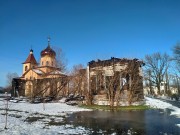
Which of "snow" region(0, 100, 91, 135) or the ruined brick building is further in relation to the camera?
the ruined brick building

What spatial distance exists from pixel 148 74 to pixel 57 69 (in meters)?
25.5

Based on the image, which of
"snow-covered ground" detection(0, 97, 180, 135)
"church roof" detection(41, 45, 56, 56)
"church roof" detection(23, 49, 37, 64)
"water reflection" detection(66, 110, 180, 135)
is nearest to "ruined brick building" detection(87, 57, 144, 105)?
"snow-covered ground" detection(0, 97, 180, 135)

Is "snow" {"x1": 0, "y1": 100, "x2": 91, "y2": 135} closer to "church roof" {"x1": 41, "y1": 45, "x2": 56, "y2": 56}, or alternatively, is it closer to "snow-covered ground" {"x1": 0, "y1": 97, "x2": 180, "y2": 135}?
"snow-covered ground" {"x1": 0, "y1": 97, "x2": 180, "y2": 135}

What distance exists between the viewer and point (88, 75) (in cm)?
3047

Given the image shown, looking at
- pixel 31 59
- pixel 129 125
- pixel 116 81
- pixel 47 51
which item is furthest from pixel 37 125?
pixel 31 59

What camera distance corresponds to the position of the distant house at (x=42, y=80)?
130 ft

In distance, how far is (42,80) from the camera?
141ft

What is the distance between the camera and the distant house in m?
39.5

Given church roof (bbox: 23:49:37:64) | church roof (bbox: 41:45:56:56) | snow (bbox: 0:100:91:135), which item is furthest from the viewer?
church roof (bbox: 23:49:37:64)

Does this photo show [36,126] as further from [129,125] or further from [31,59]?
[31,59]

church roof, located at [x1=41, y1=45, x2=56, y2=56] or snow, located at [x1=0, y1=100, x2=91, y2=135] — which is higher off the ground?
church roof, located at [x1=41, y1=45, x2=56, y2=56]

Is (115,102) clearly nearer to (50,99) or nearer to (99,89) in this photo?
(99,89)

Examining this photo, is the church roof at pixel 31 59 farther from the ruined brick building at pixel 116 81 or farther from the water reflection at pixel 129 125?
the water reflection at pixel 129 125

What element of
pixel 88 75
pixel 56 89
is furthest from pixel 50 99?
pixel 88 75
